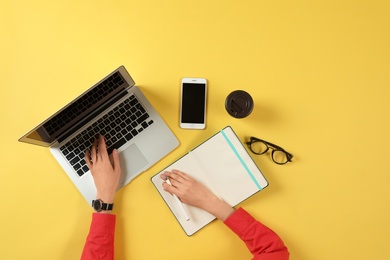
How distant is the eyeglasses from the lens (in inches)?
41.3

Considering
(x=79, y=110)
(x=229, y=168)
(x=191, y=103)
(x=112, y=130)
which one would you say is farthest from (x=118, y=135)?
(x=229, y=168)

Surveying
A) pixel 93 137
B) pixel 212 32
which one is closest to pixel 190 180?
pixel 93 137

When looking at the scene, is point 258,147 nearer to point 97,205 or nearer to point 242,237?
point 242,237

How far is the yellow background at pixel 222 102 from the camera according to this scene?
1062mm

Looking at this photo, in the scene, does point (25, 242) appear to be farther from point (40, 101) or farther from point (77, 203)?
point (40, 101)

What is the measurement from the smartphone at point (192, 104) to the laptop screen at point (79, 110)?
0.59ft

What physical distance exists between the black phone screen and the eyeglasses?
6.6 inches

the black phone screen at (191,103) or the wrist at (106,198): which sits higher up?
the black phone screen at (191,103)

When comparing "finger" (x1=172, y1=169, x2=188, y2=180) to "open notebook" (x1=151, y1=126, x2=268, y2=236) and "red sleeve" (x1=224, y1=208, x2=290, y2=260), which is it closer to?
"open notebook" (x1=151, y1=126, x2=268, y2=236)

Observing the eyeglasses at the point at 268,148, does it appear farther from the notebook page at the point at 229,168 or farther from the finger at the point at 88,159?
the finger at the point at 88,159

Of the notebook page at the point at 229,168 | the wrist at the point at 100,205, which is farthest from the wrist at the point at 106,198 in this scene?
the notebook page at the point at 229,168

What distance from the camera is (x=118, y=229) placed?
107 centimetres

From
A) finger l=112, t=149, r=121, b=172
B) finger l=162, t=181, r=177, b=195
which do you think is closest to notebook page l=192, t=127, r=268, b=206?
finger l=162, t=181, r=177, b=195

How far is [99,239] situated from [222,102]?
1.79 feet
